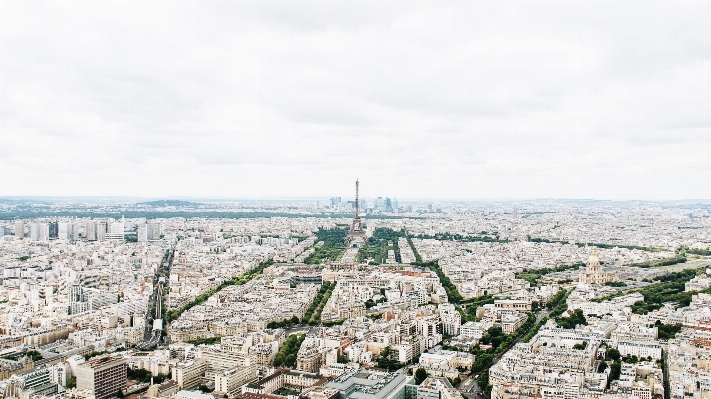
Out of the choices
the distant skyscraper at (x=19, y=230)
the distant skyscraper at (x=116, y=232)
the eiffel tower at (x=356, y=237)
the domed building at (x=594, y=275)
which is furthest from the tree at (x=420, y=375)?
the distant skyscraper at (x=19, y=230)

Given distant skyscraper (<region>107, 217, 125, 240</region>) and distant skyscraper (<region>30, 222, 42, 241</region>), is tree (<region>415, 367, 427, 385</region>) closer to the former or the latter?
distant skyscraper (<region>107, 217, 125, 240</region>)

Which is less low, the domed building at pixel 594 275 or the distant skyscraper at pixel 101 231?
the distant skyscraper at pixel 101 231

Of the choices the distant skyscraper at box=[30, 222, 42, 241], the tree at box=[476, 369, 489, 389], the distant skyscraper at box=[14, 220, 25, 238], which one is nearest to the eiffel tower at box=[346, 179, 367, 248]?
the distant skyscraper at box=[30, 222, 42, 241]

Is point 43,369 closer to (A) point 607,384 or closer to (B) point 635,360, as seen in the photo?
(A) point 607,384

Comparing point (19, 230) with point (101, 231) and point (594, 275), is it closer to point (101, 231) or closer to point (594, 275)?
point (101, 231)

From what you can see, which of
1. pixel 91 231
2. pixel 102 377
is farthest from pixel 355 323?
pixel 91 231

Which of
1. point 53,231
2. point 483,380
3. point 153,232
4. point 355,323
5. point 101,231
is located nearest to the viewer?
point 483,380

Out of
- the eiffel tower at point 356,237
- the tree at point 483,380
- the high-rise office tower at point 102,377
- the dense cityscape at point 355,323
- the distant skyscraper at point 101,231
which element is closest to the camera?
the high-rise office tower at point 102,377

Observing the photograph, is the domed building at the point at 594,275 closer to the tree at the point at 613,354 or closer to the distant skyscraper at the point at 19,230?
the tree at the point at 613,354
